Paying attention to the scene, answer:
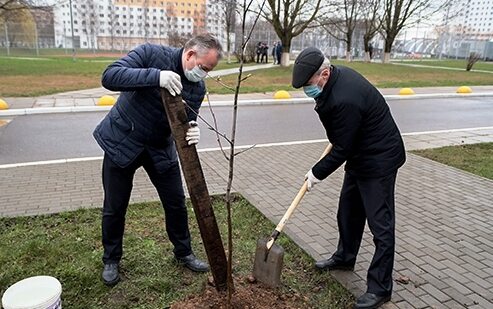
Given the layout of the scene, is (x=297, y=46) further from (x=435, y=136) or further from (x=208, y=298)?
(x=208, y=298)

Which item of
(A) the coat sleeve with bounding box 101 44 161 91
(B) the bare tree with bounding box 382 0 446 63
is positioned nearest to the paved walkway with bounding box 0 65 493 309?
(A) the coat sleeve with bounding box 101 44 161 91

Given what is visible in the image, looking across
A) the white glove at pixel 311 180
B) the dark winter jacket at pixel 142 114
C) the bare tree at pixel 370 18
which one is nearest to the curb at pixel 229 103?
the dark winter jacket at pixel 142 114

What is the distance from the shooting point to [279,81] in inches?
706

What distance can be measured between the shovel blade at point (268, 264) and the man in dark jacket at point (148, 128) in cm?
49

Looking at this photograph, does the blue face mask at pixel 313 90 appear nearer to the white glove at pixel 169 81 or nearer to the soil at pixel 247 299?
the white glove at pixel 169 81

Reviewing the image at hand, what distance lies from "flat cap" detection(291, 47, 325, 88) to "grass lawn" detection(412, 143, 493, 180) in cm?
466

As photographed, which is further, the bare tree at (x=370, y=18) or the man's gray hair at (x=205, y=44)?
the bare tree at (x=370, y=18)

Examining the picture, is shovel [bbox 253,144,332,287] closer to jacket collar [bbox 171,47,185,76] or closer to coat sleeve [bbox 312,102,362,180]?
coat sleeve [bbox 312,102,362,180]

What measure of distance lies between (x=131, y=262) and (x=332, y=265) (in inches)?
64.0

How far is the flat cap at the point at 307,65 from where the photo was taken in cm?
253

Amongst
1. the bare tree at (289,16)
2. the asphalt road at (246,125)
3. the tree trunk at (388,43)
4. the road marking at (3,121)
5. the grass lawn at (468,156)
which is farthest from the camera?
the tree trunk at (388,43)

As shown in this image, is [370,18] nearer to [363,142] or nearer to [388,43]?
[388,43]

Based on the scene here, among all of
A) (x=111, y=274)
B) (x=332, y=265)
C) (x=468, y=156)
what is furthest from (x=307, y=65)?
(x=468, y=156)

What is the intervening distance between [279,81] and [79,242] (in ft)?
49.5
